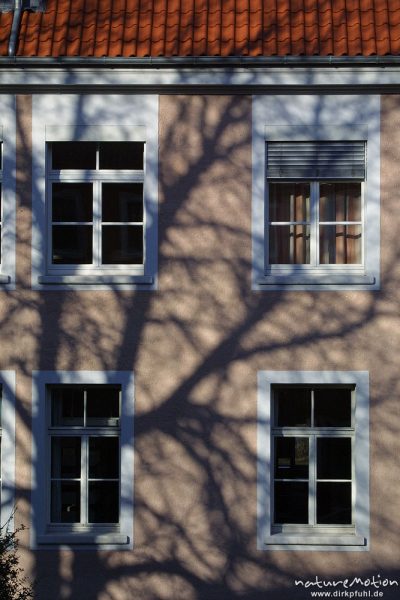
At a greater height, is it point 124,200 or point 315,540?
point 124,200

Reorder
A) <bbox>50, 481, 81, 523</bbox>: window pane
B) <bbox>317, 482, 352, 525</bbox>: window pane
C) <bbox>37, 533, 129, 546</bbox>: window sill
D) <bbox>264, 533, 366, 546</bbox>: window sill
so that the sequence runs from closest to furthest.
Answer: <bbox>264, 533, 366, 546</bbox>: window sill
<bbox>37, 533, 129, 546</bbox>: window sill
<bbox>317, 482, 352, 525</bbox>: window pane
<bbox>50, 481, 81, 523</bbox>: window pane

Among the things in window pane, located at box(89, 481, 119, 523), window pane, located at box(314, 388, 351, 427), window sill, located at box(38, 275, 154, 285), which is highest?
window sill, located at box(38, 275, 154, 285)

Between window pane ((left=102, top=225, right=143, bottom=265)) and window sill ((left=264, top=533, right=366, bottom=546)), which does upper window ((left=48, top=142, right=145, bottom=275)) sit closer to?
window pane ((left=102, top=225, right=143, bottom=265))

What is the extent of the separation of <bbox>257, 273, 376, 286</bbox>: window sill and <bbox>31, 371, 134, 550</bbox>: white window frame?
1.82 meters

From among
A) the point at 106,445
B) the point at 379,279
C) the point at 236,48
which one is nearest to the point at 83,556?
the point at 106,445

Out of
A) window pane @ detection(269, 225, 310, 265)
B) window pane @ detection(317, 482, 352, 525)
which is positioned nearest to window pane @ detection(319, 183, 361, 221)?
window pane @ detection(269, 225, 310, 265)

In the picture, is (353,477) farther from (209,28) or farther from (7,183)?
(209,28)

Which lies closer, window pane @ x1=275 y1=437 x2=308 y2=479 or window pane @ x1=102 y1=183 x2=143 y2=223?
window pane @ x1=275 y1=437 x2=308 y2=479

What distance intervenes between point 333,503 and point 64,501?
2.93 m

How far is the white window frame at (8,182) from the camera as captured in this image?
13922 mm

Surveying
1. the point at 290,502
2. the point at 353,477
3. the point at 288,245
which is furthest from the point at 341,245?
the point at 290,502

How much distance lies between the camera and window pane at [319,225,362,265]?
14070mm

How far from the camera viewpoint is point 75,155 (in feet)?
46.2

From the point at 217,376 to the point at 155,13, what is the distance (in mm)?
4082
